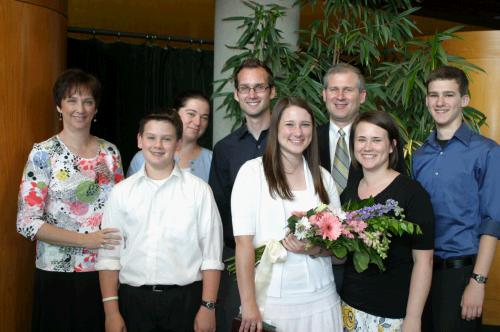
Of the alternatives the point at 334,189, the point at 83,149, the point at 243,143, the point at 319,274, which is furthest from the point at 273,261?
the point at 83,149

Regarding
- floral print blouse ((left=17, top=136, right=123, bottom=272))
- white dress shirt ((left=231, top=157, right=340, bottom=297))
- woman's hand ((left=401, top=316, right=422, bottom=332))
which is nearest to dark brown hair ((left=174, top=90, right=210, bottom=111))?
floral print blouse ((left=17, top=136, right=123, bottom=272))

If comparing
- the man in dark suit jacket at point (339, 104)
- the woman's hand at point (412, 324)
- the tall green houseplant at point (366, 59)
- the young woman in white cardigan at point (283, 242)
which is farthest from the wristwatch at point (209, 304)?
the tall green houseplant at point (366, 59)

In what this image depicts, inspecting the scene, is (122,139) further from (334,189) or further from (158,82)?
(334,189)

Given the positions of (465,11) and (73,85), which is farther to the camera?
(465,11)

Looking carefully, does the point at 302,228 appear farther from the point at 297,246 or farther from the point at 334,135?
the point at 334,135

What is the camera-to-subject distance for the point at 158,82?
5547mm

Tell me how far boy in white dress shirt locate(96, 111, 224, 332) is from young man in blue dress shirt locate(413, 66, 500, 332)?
3.55ft

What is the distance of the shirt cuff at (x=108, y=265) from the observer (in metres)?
2.73

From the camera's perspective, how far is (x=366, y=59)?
13.6 feet

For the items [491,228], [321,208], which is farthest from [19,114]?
[491,228]

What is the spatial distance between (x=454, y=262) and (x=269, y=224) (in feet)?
3.15

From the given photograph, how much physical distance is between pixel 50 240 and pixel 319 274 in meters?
1.33

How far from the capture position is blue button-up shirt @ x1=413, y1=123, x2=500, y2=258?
2775 mm

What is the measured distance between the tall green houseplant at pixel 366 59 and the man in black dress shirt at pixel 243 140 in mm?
872
